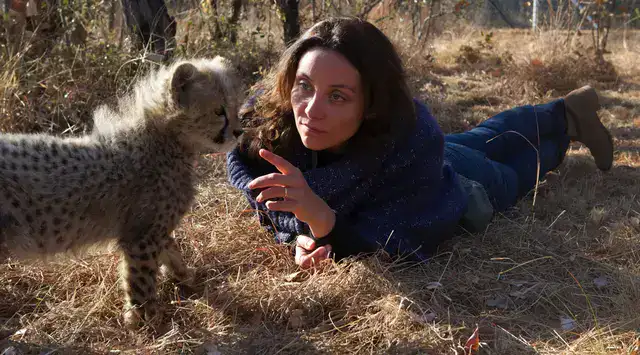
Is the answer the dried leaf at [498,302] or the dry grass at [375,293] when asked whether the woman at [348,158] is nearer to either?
the dry grass at [375,293]

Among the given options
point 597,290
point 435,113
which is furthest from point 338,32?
point 435,113

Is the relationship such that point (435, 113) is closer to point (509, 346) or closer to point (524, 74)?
point (524, 74)

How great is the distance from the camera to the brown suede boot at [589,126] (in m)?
4.20

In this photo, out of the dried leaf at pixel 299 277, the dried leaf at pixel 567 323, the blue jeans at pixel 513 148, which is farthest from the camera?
the blue jeans at pixel 513 148

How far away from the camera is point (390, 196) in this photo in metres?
2.92

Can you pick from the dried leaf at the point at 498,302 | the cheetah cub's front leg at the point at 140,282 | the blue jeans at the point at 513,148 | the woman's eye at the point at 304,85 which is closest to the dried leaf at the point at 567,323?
the dried leaf at the point at 498,302

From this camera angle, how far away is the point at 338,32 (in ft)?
8.64

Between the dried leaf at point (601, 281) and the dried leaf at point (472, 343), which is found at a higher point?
the dried leaf at point (472, 343)

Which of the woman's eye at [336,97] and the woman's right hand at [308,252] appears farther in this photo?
the woman's right hand at [308,252]

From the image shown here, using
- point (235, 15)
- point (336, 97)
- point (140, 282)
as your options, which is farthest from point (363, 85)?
point (235, 15)

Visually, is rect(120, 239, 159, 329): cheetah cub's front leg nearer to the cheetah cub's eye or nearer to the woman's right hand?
the cheetah cub's eye

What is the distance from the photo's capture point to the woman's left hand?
238 centimetres

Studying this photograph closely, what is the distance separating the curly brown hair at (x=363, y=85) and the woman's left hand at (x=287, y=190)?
1.50 ft

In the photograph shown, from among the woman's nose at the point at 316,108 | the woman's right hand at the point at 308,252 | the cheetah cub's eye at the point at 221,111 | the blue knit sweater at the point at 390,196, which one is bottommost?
the woman's right hand at the point at 308,252
